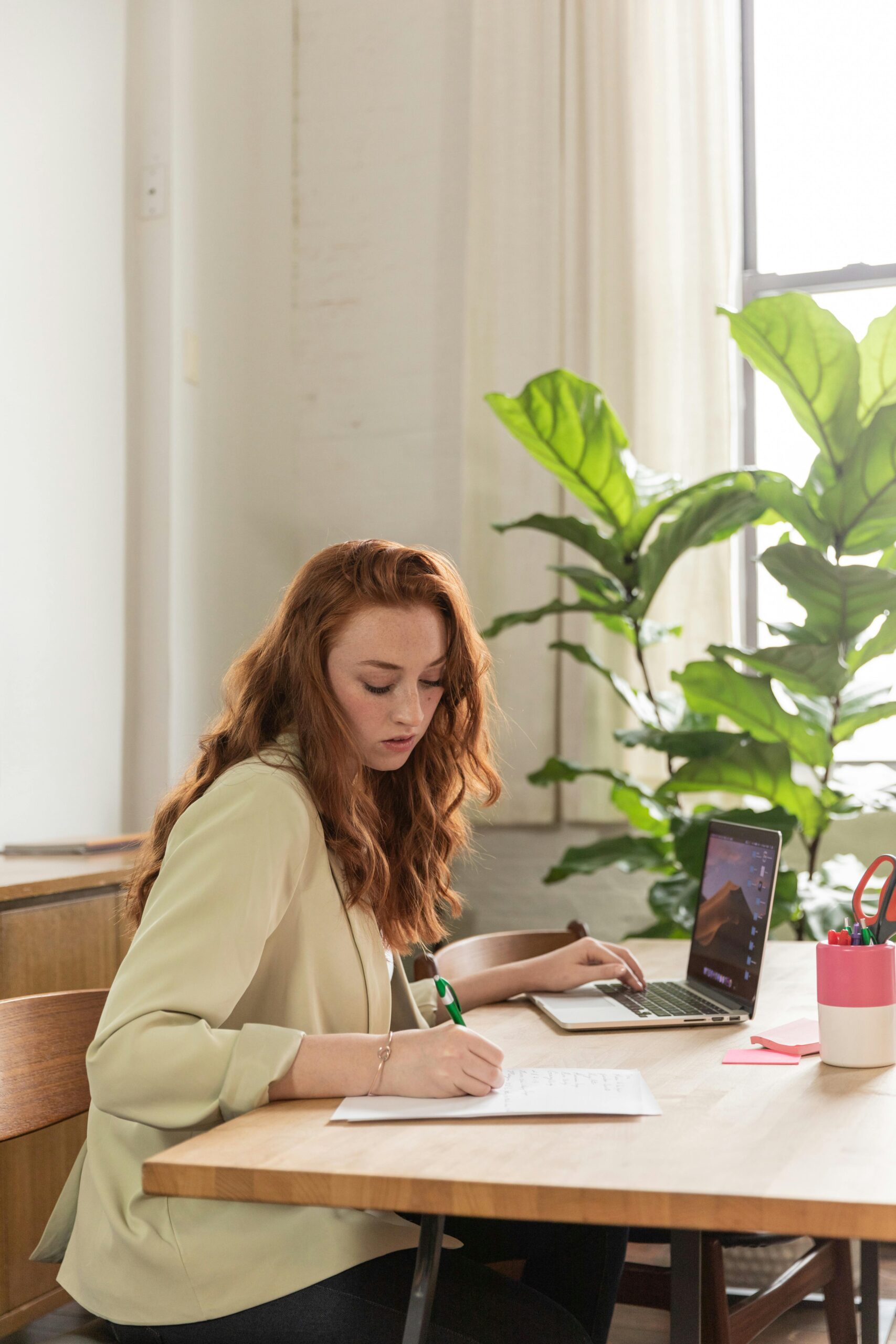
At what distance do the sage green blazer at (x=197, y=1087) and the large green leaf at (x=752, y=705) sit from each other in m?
1.45

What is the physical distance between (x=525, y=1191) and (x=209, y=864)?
451 millimetres

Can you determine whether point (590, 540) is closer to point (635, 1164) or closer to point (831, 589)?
point (831, 589)

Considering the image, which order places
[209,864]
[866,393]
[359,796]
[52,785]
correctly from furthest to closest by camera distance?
[52,785], [866,393], [359,796], [209,864]

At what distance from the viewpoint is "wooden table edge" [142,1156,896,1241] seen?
0.88 metres

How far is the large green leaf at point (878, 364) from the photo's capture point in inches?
101

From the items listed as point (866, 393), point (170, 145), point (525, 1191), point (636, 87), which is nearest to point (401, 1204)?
point (525, 1191)

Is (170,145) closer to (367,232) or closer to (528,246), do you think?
(367,232)

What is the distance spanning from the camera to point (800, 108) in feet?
12.5

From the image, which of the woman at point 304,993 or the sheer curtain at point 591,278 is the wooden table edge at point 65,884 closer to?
the woman at point 304,993

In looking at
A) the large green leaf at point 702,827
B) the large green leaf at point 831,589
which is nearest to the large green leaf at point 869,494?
the large green leaf at point 831,589

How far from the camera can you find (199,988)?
1156 millimetres

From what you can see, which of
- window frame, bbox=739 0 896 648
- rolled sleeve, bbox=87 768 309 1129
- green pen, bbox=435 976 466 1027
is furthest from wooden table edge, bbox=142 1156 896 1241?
window frame, bbox=739 0 896 648

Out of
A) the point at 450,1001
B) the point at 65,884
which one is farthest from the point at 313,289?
the point at 450,1001

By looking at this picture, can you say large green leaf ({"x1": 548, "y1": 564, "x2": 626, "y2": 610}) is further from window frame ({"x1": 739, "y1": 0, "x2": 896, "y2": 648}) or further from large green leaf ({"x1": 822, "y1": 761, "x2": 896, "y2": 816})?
window frame ({"x1": 739, "y1": 0, "x2": 896, "y2": 648})
